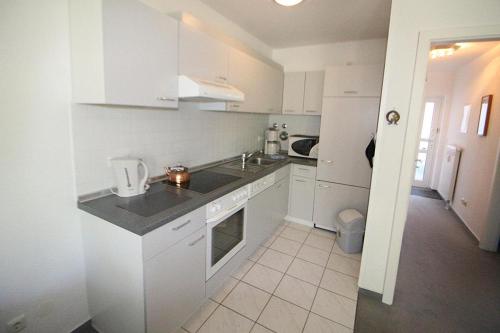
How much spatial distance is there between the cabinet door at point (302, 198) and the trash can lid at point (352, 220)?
482 mm

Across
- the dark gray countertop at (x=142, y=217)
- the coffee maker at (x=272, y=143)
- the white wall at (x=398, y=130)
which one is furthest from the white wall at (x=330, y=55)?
the dark gray countertop at (x=142, y=217)

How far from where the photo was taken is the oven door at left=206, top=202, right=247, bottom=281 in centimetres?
176

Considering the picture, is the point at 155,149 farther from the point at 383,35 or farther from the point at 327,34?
the point at 383,35

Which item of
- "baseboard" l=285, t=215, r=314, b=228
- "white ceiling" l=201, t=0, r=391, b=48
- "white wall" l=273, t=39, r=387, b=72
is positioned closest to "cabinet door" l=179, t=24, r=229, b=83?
"white ceiling" l=201, t=0, r=391, b=48

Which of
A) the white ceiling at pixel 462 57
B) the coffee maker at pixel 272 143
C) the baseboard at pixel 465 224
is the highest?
the white ceiling at pixel 462 57

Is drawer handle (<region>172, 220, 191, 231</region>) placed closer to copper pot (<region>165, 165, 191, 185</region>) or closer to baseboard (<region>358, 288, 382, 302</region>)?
copper pot (<region>165, 165, 191, 185</region>)

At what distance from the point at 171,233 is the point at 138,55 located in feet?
3.42

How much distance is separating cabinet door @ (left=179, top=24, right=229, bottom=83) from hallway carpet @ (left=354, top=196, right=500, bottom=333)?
2210mm

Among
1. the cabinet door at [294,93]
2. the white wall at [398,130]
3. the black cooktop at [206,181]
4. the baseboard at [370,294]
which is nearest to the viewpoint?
the white wall at [398,130]

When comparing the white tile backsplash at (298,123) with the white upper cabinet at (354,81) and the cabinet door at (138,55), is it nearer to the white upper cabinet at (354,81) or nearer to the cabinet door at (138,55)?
the white upper cabinet at (354,81)

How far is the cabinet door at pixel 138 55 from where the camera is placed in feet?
4.09

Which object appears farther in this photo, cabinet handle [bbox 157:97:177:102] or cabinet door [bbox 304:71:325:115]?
cabinet door [bbox 304:71:325:115]

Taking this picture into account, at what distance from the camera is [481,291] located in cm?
214

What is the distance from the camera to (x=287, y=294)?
6.63 ft
